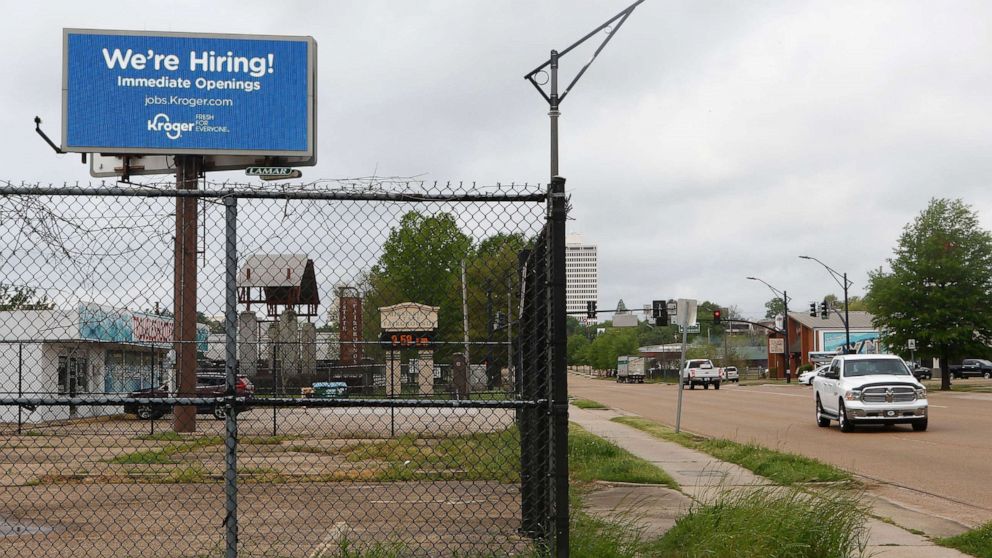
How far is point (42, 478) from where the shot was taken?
47.5 ft

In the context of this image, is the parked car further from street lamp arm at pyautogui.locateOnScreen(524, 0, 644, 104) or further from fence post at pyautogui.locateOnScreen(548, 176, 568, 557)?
fence post at pyautogui.locateOnScreen(548, 176, 568, 557)

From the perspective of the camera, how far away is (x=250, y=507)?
11.4 m

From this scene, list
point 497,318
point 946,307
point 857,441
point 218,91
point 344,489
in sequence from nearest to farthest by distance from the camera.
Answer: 1. point 497,318
2. point 344,489
3. point 857,441
4. point 218,91
5. point 946,307

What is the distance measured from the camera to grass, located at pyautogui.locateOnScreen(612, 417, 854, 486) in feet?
43.3

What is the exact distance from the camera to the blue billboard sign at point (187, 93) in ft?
95.1

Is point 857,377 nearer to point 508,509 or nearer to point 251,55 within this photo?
point 508,509

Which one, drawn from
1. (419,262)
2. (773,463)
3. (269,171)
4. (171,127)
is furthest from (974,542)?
(171,127)

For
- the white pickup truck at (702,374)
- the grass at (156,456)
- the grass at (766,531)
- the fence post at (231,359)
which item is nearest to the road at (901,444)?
the grass at (766,531)

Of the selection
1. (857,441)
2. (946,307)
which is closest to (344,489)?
(857,441)

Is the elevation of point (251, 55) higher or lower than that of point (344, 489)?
higher

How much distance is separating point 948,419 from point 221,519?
2294 centimetres

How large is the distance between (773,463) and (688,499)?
372 cm

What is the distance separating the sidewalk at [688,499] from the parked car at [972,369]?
68.9m

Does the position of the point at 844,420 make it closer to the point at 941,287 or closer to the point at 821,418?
the point at 821,418
